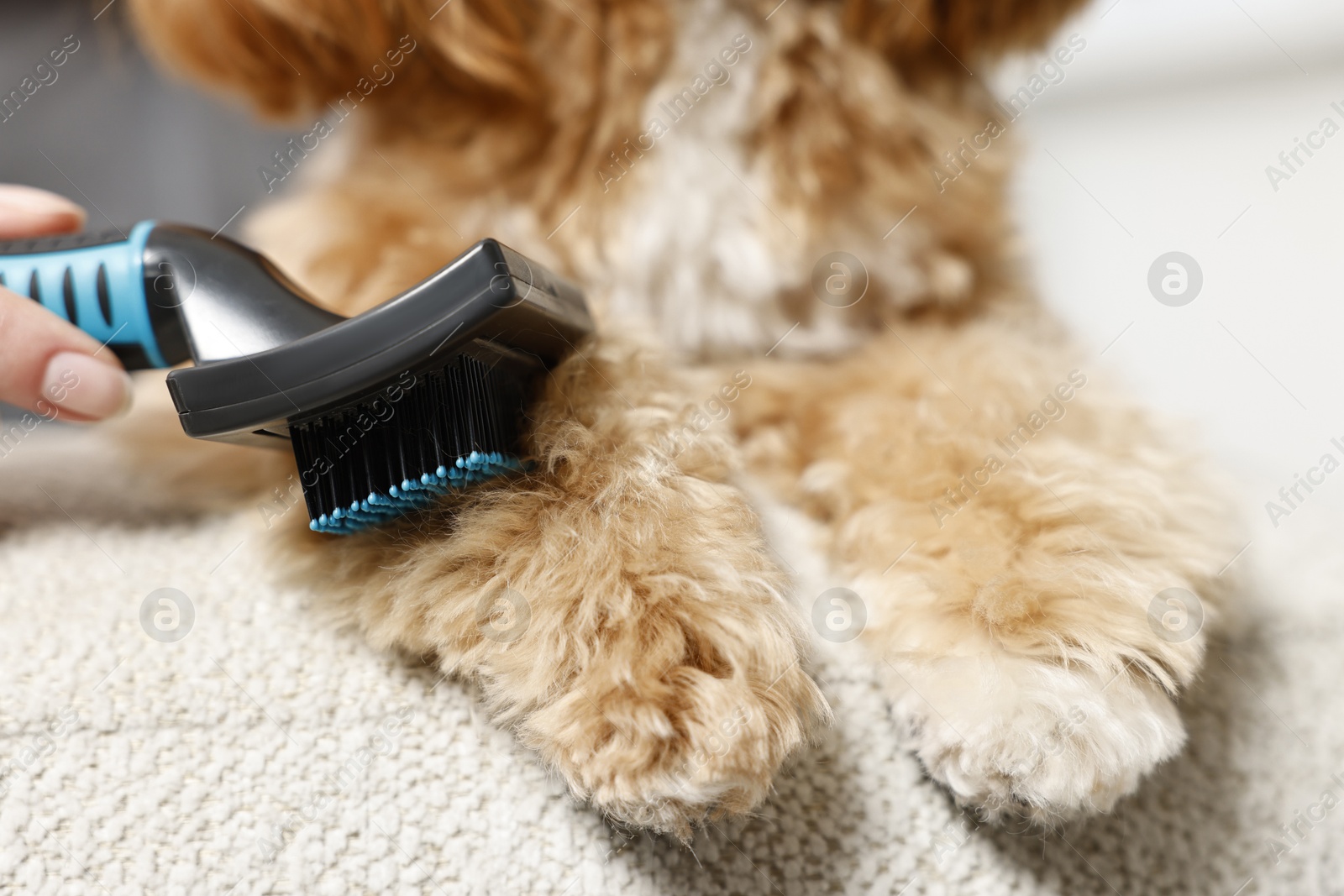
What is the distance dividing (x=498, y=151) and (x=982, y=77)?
460 millimetres

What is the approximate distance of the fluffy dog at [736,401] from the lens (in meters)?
0.44

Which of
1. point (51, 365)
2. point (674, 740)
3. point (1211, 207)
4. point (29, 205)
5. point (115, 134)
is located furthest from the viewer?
point (115, 134)

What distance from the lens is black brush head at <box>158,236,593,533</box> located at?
1.31ft

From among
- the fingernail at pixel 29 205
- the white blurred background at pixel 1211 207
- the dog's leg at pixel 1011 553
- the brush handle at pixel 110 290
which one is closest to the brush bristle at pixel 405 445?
the brush handle at pixel 110 290

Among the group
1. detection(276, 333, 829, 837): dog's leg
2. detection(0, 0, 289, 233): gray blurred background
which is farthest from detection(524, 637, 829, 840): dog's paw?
detection(0, 0, 289, 233): gray blurred background

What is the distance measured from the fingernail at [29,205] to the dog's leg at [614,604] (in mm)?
358

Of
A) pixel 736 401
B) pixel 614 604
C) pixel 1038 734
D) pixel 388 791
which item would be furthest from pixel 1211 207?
pixel 388 791

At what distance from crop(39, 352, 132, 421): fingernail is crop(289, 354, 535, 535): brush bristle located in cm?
14

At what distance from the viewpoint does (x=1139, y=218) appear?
4.12 ft

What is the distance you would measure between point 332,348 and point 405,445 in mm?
77

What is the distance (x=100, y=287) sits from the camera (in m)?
0.52

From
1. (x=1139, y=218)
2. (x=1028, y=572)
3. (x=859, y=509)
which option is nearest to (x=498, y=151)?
(x=859, y=509)

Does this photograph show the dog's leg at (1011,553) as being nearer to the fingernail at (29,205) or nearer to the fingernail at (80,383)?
the fingernail at (80,383)

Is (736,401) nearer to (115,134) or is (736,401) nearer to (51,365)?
(51,365)
